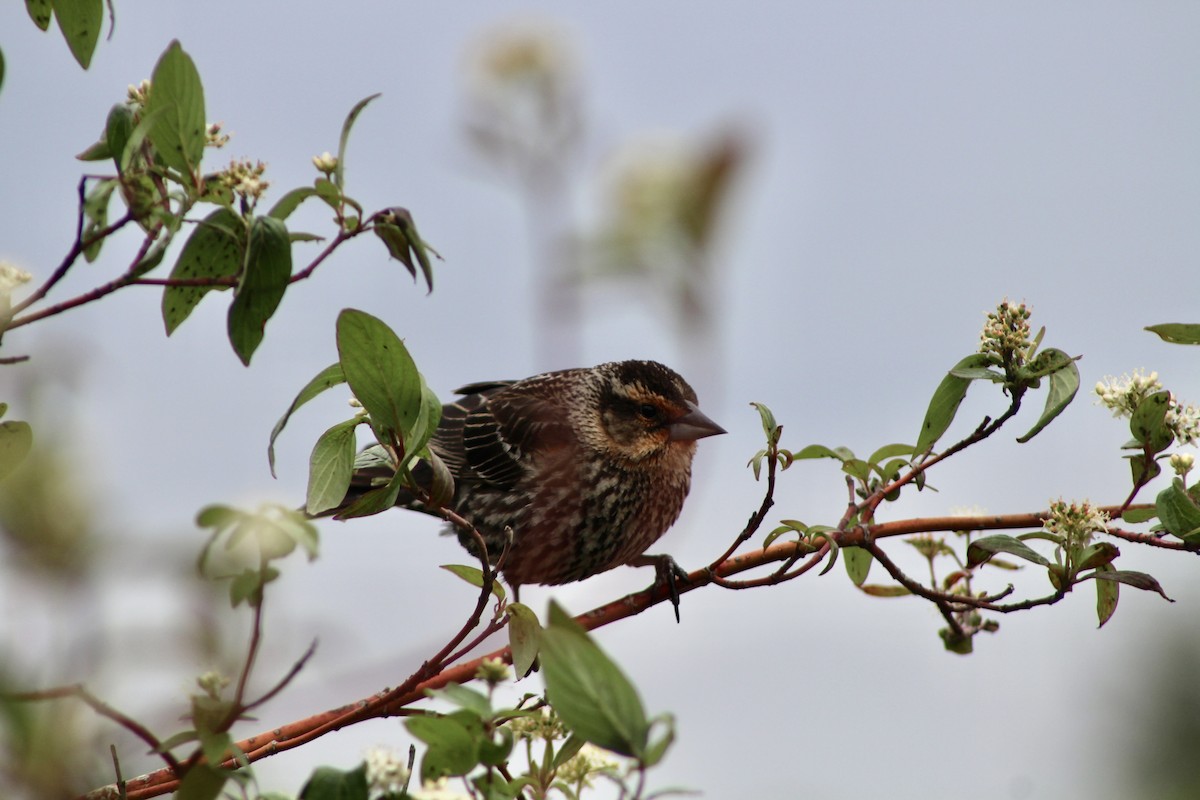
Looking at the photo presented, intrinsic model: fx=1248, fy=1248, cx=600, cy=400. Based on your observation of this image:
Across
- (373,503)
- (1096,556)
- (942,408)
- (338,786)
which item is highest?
(942,408)

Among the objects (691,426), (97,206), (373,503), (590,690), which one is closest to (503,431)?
(691,426)

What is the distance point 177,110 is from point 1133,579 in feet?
5.77

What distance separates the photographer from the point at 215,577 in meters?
1.48

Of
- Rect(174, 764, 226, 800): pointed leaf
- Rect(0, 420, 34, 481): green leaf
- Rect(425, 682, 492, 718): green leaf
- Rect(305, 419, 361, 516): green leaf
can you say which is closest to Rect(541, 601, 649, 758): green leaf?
Rect(425, 682, 492, 718): green leaf

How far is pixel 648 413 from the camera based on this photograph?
14.6ft

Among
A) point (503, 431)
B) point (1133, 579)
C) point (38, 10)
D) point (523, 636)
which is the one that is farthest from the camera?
point (503, 431)

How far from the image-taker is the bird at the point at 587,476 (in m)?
4.27

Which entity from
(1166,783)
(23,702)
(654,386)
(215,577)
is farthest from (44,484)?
(1166,783)

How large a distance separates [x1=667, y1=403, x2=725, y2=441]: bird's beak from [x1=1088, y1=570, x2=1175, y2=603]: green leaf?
1967 millimetres

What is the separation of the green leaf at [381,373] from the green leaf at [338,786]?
503 millimetres

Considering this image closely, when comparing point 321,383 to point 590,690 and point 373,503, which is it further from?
point 590,690

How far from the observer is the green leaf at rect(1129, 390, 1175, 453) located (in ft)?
7.34

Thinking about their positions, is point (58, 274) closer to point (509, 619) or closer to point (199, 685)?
point (199, 685)

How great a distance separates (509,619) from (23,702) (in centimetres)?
94
